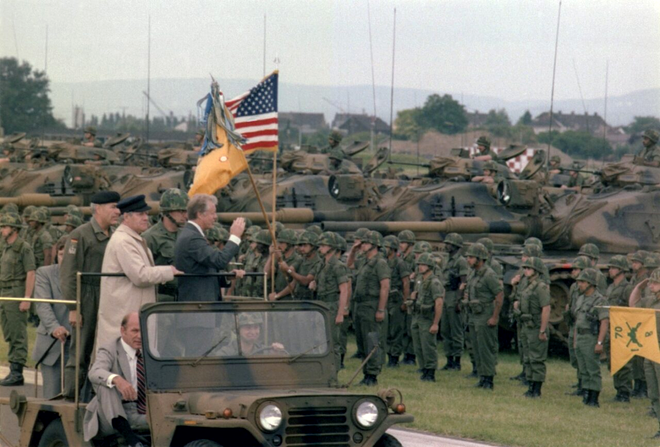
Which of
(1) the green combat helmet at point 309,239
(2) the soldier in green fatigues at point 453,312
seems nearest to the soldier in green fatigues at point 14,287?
(1) the green combat helmet at point 309,239

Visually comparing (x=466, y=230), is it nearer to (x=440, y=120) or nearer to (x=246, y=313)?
(x=246, y=313)

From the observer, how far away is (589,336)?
14.6 metres

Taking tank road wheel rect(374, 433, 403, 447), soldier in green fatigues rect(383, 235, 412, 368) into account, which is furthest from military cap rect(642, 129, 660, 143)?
tank road wheel rect(374, 433, 403, 447)

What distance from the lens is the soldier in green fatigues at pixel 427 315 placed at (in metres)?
16.1

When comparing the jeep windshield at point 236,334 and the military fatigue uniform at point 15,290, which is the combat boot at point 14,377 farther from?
the jeep windshield at point 236,334

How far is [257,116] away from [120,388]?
447 cm

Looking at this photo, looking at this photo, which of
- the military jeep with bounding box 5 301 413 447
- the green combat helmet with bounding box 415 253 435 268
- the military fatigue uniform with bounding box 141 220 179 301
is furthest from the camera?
the green combat helmet with bounding box 415 253 435 268

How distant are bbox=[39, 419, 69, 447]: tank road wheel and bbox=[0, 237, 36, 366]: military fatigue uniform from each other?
21.9 feet

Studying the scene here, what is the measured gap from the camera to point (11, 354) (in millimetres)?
15234

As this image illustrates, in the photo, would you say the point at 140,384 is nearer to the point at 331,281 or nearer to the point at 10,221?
the point at 10,221

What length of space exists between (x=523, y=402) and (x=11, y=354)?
245 inches

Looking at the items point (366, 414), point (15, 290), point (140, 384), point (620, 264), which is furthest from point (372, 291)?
point (366, 414)

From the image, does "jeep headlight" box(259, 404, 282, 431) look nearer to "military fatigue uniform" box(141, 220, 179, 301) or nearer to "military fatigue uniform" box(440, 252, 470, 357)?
"military fatigue uniform" box(141, 220, 179, 301)

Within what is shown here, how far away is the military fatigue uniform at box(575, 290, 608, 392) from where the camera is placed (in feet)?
46.8
